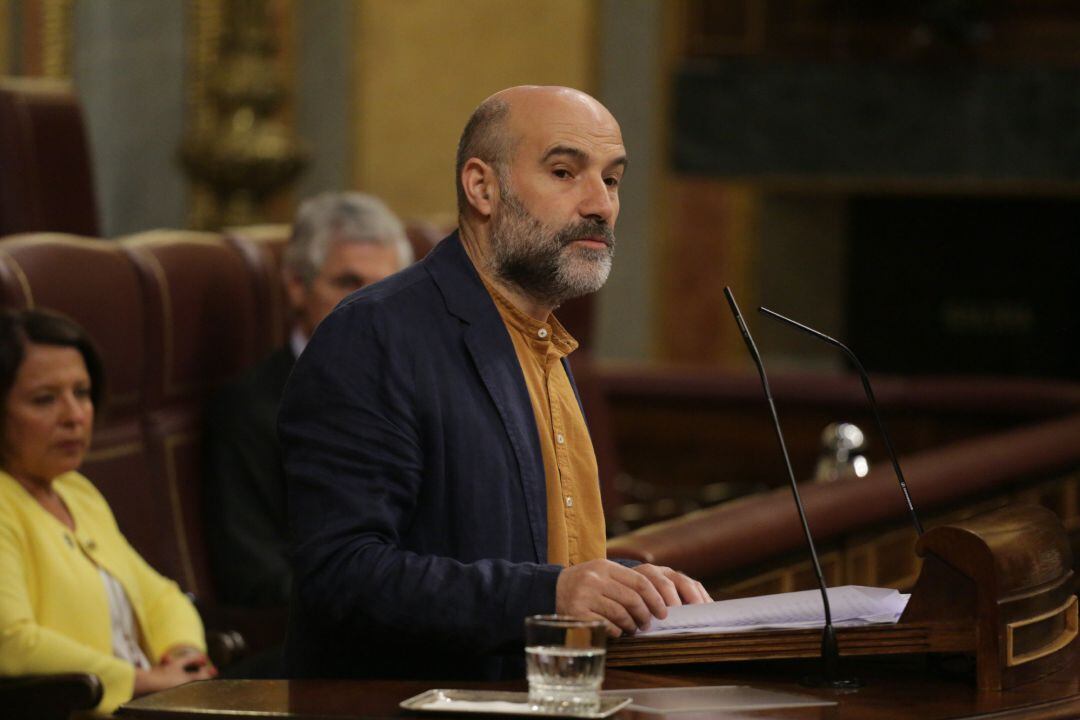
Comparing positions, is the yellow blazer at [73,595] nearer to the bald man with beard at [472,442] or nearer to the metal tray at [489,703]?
the bald man with beard at [472,442]

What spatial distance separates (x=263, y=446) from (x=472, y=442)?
165cm

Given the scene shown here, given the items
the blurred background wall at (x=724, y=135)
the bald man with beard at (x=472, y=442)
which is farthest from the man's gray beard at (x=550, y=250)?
the blurred background wall at (x=724, y=135)

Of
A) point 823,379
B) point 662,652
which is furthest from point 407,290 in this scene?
point 823,379

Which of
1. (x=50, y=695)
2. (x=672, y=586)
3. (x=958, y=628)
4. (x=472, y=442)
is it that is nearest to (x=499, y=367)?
(x=472, y=442)

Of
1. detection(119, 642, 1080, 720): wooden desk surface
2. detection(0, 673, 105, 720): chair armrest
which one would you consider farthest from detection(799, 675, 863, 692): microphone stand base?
detection(0, 673, 105, 720): chair armrest

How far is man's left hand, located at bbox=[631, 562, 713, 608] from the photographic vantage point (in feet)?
5.66

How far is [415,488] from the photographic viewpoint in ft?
6.15

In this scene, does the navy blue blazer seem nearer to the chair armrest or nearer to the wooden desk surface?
the wooden desk surface

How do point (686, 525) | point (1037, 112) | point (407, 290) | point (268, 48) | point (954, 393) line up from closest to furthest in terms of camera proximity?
point (407, 290)
point (686, 525)
point (954, 393)
point (1037, 112)
point (268, 48)

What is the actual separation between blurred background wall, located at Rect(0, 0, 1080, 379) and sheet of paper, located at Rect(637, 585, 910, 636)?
20.2 ft

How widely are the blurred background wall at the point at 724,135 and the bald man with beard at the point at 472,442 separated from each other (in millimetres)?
5751

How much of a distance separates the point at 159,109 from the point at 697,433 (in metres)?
3.14

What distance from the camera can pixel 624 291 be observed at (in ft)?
26.5

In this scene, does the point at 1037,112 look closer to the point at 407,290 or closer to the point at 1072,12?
the point at 1072,12
